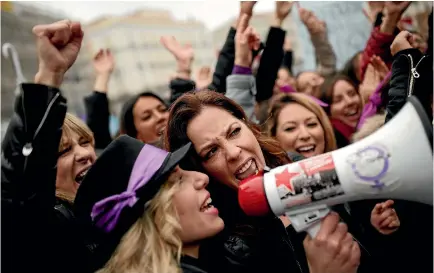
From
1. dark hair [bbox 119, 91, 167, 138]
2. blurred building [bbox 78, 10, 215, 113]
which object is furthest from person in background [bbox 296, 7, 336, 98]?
blurred building [bbox 78, 10, 215, 113]

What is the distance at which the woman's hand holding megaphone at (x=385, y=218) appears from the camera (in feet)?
8.32

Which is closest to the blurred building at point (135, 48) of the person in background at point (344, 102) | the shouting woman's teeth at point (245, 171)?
the person in background at point (344, 102)

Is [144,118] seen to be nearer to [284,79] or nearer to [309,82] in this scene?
[309,82]

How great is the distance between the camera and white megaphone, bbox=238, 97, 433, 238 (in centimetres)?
151

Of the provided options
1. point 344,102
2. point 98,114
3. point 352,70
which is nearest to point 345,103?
point 344,102

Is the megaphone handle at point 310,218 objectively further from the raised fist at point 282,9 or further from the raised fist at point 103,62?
the raised fist at point 103,62

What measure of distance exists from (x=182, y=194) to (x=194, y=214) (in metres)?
0.10

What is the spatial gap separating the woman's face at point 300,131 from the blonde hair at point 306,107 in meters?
0.03

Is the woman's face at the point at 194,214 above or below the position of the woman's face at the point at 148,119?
above

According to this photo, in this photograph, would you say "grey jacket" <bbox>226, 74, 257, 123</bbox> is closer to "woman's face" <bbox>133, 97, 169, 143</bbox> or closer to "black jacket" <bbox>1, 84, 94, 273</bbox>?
"woman's face" <bbox>133, 97, 169, 143</bbox>

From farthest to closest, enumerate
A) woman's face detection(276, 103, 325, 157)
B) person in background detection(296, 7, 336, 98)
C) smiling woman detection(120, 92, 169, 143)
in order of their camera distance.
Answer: person in background detection(296, 7, 336, 98) < smiling woman detection(120, 92, 169, 143) < woman's face detection(276, 103, 325, 157)

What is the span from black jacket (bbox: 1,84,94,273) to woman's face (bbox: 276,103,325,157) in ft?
6.67

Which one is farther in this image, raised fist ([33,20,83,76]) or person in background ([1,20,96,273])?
raised fist ([33,20,83,76])

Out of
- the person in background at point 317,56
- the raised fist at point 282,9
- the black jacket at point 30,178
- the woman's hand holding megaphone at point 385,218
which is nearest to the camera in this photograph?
the black jacket at point 30,178
